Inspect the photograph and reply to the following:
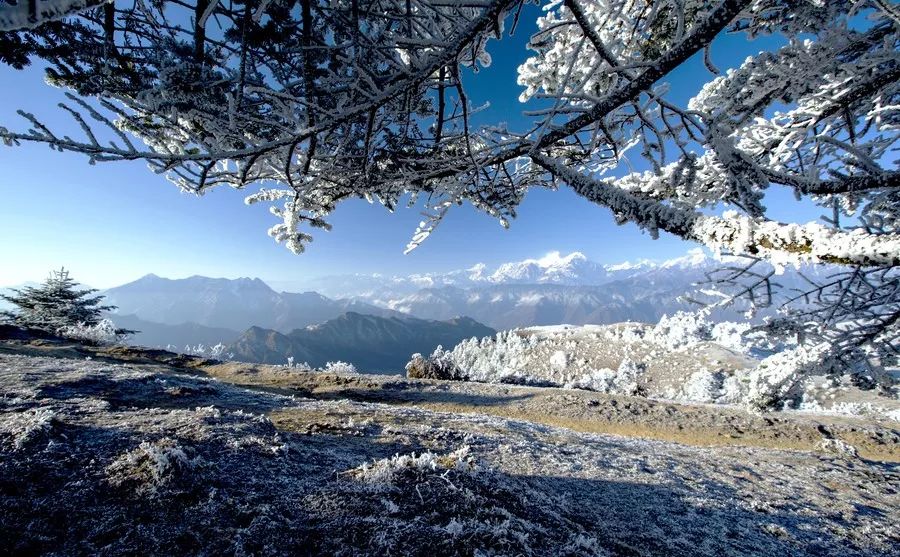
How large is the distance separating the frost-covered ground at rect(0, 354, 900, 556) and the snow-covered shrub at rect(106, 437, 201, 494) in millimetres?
14

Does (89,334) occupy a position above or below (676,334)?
below

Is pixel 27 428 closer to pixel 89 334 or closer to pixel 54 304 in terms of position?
pixel 89 334

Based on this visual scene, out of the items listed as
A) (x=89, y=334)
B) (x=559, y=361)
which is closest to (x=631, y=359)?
(x=559, y=361)

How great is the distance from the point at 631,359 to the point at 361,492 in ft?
305

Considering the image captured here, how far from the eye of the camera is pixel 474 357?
341ft

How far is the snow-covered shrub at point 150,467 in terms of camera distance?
11.0 feet

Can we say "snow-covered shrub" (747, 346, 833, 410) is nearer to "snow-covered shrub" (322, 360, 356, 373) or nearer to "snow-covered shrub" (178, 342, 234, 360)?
"snow-covered shrub" (322, 360, 356, 373)

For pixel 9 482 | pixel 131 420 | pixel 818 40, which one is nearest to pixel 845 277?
pixel 818 40

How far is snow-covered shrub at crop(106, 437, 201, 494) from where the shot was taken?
335 cm

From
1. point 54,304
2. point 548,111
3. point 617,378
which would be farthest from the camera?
point 617,378

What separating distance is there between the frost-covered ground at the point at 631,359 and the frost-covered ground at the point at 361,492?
38605 mm

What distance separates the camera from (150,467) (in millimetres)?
3508

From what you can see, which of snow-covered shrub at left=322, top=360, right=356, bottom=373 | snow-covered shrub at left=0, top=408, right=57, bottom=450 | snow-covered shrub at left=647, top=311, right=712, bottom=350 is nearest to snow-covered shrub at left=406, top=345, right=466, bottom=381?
snow-covered shrub at left=322, top=360, right=356, bottom=373

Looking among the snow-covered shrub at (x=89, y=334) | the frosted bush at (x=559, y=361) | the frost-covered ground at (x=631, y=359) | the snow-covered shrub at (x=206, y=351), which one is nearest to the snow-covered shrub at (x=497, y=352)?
the frost-covered ground at (x=631, y=359)
